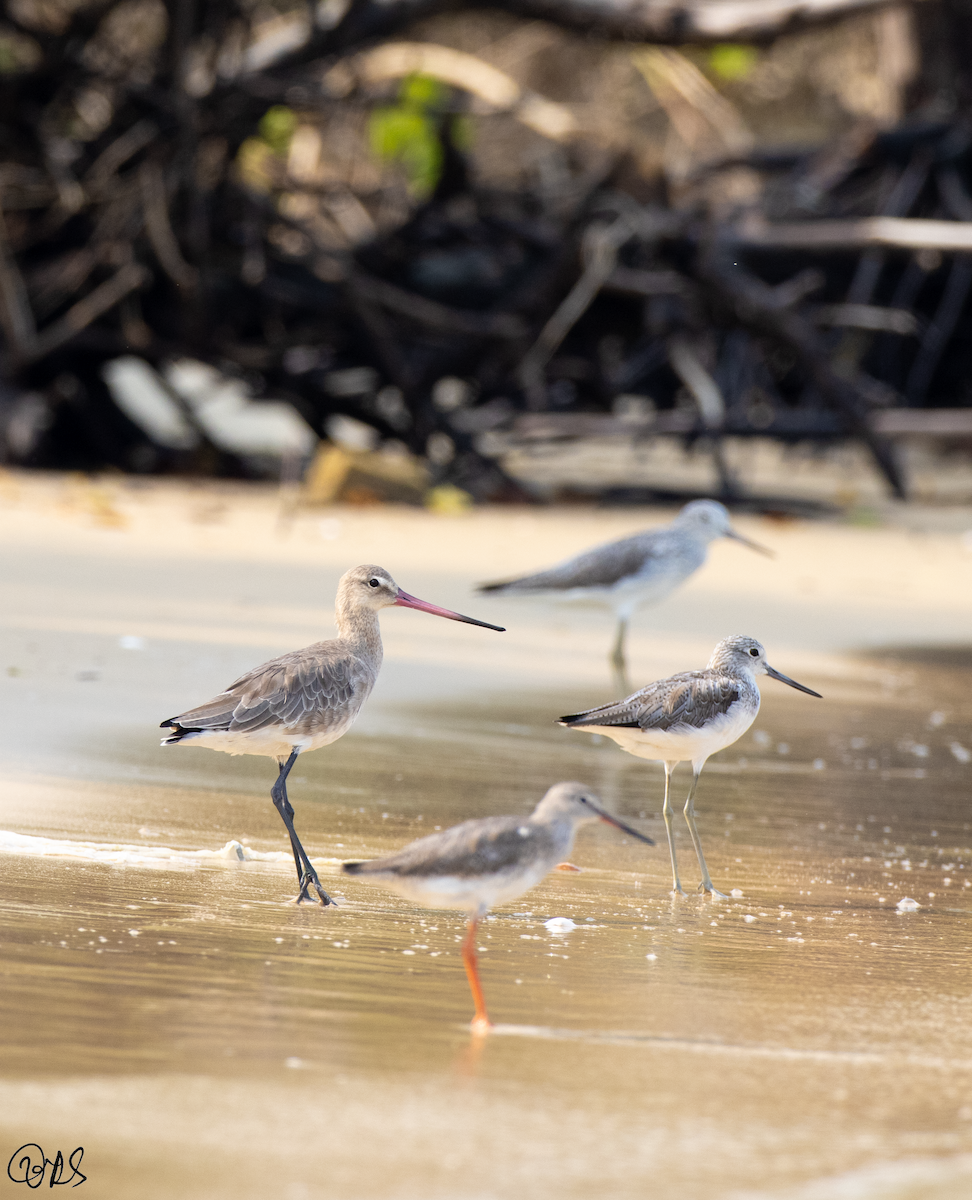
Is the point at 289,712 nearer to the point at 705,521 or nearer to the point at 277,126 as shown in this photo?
the point at 705,521

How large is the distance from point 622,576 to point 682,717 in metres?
3.25

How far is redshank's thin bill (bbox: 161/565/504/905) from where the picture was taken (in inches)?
166

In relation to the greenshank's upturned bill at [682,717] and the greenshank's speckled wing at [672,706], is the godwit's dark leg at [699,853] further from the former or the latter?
the greenshank's speckled wing at [672,706]

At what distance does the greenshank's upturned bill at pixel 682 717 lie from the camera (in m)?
4.68

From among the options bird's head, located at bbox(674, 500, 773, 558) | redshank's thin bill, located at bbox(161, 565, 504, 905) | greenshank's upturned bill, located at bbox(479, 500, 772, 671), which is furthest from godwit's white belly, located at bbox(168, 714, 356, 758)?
bird's head, located at bbox(674, 500, 773, 558)

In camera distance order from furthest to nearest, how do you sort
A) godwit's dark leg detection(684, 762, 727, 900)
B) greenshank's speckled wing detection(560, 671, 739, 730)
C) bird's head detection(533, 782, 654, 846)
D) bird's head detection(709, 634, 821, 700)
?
bird's head detection(709, 634, 821, 700) → greenshank's speckled wing detection(560, 671, 739, 730) → godwit's dark leg detection(684, 762, 727, 900) → bird's head detection(533, 782, 654, 846)

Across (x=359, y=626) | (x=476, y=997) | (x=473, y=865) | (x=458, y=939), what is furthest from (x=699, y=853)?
(x=476, y=997)

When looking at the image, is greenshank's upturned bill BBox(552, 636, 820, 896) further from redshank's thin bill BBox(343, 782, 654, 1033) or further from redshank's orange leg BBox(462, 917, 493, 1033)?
redshank's orange leg BBox(462, 917, 493, 1033)

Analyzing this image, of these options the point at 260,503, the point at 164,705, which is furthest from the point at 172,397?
the point at 164,705

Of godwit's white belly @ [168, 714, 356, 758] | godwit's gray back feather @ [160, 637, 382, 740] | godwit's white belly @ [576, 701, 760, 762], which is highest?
godwit's gray back feather @ [160, 637, 382, 740]

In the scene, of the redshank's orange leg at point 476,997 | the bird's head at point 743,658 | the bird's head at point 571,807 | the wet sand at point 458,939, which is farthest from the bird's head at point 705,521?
the redshank's orange leg at point 476,997

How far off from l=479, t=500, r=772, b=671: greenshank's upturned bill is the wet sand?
0.98 ft

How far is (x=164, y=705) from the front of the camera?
19.6 ft

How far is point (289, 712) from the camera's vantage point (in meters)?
4.32
